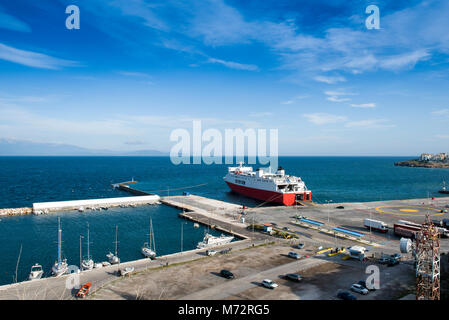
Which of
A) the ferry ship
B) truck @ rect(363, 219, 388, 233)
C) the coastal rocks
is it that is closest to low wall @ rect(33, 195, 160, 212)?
the coastal rocks

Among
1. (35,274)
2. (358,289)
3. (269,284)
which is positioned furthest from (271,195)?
(35,274)

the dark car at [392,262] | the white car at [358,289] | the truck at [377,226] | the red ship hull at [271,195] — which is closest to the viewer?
the white car at [358,289]

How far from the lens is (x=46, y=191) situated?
117312mm

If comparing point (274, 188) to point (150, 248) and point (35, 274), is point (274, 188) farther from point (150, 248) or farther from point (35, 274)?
point (35, 274)

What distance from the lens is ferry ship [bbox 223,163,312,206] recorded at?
84.0 meters

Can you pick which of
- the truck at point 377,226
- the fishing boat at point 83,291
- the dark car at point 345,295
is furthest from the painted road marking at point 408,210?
the fishing boat at point 83,291

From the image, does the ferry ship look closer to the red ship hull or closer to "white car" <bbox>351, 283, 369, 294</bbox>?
the red ship hull

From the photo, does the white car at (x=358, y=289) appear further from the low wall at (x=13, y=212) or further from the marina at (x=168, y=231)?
the low wall at (x=13, y=212)

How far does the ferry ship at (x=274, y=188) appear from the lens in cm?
8400

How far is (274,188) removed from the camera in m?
86.8

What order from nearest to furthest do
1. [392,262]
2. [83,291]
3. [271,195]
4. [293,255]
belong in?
[83,291] → [392,262] → [293,255] → [271,195]

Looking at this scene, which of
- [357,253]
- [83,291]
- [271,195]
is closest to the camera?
[83,291]
